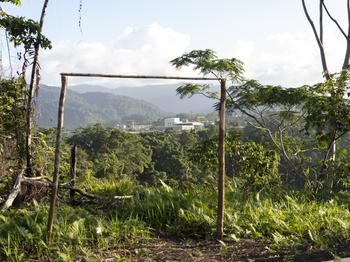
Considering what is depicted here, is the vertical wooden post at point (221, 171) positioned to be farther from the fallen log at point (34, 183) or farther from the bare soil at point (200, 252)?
the fallen log at point (34, 183)

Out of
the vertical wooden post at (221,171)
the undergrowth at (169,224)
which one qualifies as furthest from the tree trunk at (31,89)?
the vertical wooden post at (221,171)

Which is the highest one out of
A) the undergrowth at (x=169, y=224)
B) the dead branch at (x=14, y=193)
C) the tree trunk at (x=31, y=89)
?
the tree trunk at (x=31, y=89)

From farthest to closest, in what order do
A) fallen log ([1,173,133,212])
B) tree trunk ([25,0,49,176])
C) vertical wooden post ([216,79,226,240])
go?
tree trunk ([25,0,49,176]) → fallen log ([1,173,133,212]) → vertical wooden post ([216,79,226,240])

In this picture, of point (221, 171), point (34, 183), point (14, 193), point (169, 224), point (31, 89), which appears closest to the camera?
point (221, 171)

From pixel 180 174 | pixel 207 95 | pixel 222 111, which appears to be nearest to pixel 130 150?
pixel 180 174

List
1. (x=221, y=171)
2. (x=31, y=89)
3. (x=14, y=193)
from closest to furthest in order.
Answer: (x=221, y=171), (x=14, y=193), (x=31, y=89)

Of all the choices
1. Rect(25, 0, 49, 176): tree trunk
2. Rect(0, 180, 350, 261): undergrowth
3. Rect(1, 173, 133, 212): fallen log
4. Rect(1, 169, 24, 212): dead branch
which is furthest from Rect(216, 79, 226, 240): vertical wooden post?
Rect(25, 0, 49, 176): tree trunk

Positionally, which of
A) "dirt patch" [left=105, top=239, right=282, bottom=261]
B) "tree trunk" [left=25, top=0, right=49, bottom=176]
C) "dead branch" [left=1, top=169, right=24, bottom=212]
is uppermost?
"tree trunk" [left=25, top=0, right=49, bottom=176]

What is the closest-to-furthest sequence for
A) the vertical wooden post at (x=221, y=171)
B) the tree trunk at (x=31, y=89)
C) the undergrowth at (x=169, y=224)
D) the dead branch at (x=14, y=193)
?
the undergrowth at (x=169, y=224)
the vertical wooden post at (x=221, y=171)
the dead branch at (x=14, y=193)
the tree trunk at (x=31, y=89)

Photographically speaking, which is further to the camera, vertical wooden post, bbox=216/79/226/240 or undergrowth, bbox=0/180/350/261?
vertical wooden post, bbox=216/79/226/240

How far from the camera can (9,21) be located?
5164 millimetres

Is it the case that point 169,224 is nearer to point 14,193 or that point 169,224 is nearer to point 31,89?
point 14,193

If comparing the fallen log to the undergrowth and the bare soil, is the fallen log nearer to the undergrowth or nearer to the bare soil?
the undergrowth

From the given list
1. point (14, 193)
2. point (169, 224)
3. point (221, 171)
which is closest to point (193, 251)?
point (169, 224)
